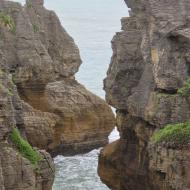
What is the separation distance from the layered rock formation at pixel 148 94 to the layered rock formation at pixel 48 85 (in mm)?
4255

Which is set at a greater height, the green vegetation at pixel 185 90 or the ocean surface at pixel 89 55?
the green vegetation at pixel 185 90

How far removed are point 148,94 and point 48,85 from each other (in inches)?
456

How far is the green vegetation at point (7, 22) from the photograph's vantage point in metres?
33.9

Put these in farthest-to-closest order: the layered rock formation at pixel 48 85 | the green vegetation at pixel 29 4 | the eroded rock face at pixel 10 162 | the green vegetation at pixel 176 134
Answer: the green vegetation at pixel 29 4 → the layered rock formation at pixel 48 85 → the green vegetation at pixel 176 134 → the eroded rock face at pixel 10 162

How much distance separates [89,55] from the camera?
61438 millimetres

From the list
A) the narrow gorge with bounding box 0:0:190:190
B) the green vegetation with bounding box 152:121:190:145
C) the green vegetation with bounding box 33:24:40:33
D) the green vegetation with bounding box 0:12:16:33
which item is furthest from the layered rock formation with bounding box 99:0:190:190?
the green vegetation with bounding box 33:24:40:33

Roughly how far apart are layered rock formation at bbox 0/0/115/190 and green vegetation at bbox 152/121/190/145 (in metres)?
8.67

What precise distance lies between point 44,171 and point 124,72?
947 cm

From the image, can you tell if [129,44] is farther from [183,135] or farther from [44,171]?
[44,171]

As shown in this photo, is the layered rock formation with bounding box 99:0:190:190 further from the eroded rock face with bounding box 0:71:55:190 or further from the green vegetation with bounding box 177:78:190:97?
the eroded rock face with bounding box 0:71:55:190

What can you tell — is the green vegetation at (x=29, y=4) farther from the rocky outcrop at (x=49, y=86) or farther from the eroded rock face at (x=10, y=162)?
the eroded rock face at (x=10, y=162)

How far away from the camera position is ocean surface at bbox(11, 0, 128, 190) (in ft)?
101

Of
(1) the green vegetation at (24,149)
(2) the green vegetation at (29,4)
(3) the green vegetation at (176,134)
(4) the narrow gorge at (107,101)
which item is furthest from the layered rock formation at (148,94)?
(2) the green vegetation at (29,4)

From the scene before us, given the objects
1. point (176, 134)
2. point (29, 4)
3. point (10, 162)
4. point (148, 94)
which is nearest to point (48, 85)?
point (29, 4)
